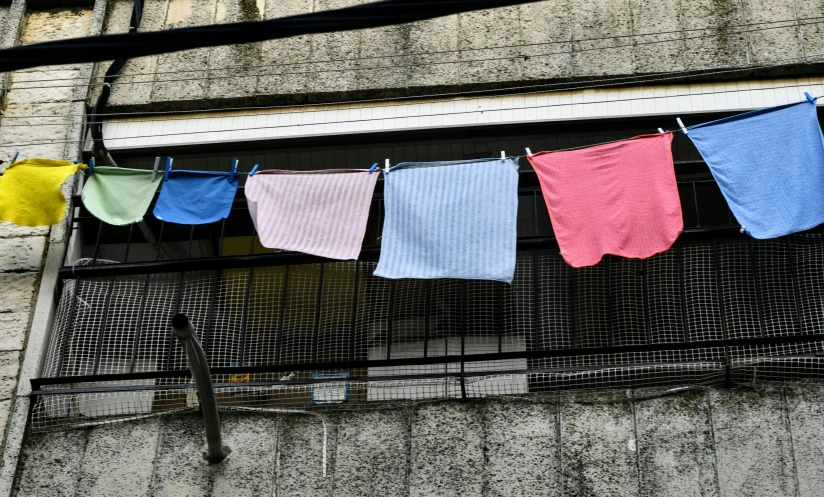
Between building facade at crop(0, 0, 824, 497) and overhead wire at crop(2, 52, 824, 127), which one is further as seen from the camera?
overhead wire at crop(2, 52, 824, 127)

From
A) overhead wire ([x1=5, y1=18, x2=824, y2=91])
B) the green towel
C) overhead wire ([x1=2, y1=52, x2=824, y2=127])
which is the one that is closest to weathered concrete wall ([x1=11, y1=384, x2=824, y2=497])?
the green towel

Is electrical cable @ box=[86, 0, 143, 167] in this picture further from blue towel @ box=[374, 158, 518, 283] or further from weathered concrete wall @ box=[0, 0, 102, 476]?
blue towel @ box=[374, 158, 518, 283]

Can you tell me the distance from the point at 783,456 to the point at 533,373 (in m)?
2.04

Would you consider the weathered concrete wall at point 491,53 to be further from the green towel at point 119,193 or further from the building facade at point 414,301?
the green towel at point 119,193

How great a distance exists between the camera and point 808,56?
31.9 ft

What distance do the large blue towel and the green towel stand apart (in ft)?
15.8

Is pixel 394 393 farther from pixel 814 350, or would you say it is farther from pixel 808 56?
pixel 808 56

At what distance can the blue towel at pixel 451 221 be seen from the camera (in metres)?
7.96

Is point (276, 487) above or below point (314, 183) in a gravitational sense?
below

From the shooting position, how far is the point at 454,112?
1002 centimetres

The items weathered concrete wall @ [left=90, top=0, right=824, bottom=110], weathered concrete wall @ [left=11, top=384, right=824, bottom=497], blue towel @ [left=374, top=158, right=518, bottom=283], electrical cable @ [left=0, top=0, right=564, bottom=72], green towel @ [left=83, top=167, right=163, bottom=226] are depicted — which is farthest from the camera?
weathered concrete wall @ [left=90, top=0, right=824, bottom=110]

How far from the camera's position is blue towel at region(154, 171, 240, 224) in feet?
28.7

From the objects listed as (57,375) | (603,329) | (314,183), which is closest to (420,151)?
(314,183)

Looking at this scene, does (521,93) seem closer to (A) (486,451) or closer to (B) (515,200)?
(B) (515,200)
